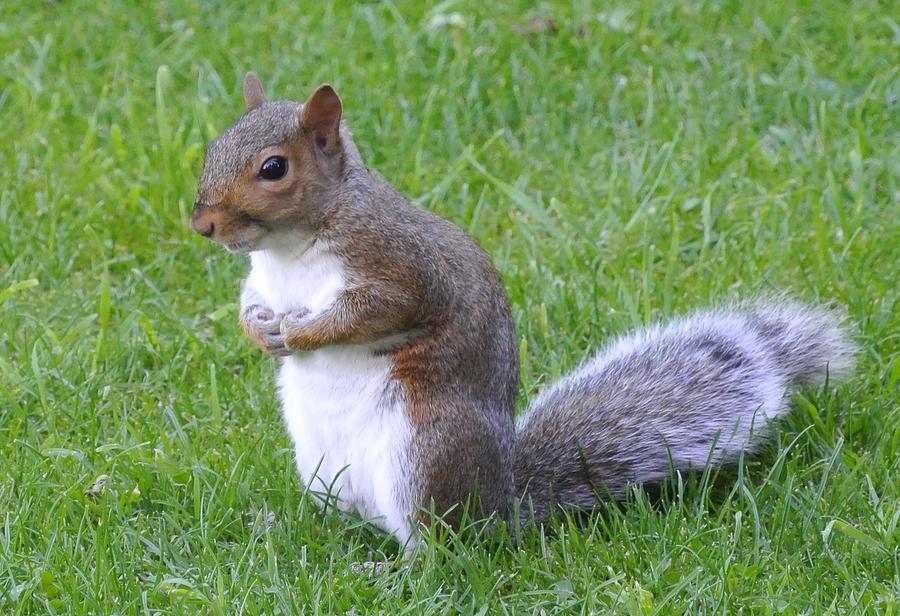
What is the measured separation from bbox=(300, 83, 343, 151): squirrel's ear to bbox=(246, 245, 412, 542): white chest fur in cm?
20

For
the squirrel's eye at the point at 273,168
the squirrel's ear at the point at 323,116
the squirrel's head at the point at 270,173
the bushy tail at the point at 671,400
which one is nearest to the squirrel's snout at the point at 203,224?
the squirrel's head at the point at 270,173

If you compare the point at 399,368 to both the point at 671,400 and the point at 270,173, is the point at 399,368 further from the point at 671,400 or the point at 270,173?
the point at 671,400

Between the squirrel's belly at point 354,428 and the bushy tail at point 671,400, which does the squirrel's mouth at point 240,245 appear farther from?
the bushy tail at point 671,400

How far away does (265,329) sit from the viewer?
8.30 feet

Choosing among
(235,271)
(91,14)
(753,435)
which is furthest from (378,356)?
(91,14)

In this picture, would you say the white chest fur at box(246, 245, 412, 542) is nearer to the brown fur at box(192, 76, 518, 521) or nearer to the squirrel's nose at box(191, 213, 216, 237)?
the brown fur at box(192, 76, 518, 521)

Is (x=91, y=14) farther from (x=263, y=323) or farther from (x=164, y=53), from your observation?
(x=263, y=323)

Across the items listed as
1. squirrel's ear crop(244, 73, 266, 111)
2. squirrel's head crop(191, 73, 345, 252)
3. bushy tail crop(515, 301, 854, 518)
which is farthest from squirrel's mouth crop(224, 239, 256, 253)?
bushy tail crop(515, 301, 854, 518)

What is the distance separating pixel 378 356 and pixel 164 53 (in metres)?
2.48

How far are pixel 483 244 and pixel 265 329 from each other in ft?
4.16

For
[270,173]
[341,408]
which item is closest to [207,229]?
[270,173]

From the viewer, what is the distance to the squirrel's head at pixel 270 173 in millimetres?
2328

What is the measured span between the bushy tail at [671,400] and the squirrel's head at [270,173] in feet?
2.14

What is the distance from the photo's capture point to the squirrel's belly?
2406 millimetres
